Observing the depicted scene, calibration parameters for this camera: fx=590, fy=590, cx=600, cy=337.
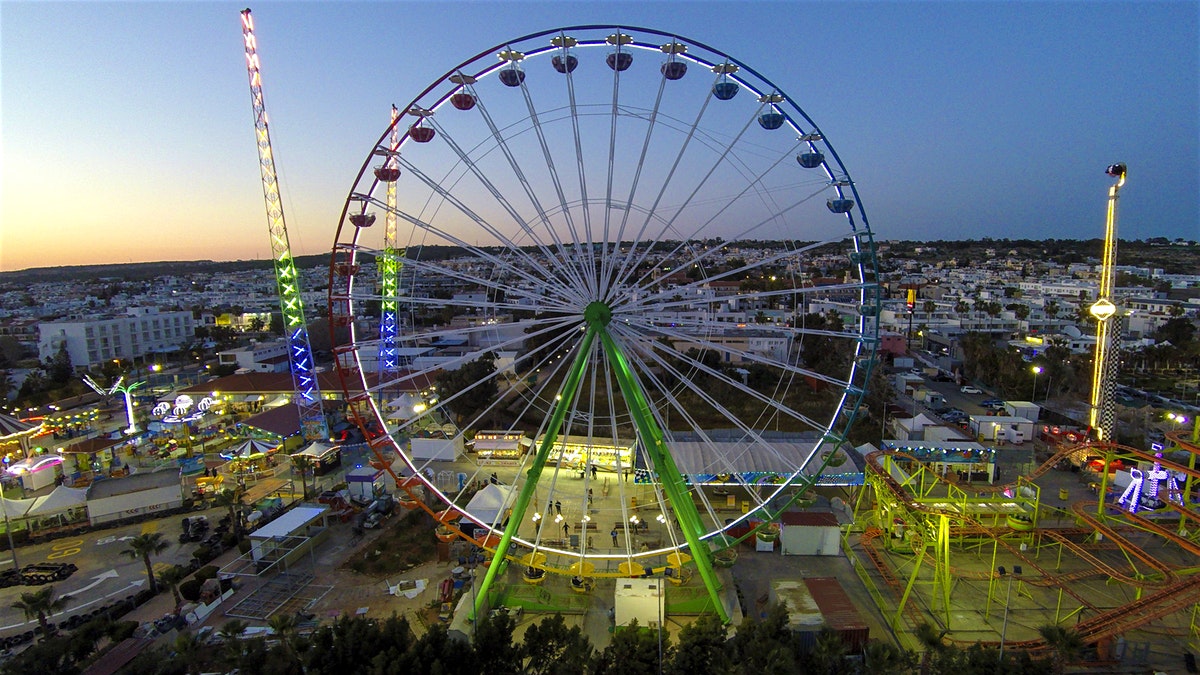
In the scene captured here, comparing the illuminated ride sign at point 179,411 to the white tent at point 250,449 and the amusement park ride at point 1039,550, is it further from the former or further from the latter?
the amusement park ride at point 1039,550

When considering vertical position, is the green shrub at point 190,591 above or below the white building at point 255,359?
below

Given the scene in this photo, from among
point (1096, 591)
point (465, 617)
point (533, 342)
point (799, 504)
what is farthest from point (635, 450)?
point (533, 342)

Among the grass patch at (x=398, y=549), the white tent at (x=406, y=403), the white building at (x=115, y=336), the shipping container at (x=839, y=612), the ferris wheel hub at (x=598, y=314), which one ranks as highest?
the ferris wheel hub at (x=598, y=314)

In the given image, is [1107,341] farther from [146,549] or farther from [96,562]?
[96,562]

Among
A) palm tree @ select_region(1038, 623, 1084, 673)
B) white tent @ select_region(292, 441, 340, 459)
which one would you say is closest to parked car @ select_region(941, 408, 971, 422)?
palm tree @ select_region(1038, 623, 1084, 673)

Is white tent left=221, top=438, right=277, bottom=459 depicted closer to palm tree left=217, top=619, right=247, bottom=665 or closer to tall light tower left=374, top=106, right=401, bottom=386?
tall light tower left=374, top=106, right=401, bottom=386

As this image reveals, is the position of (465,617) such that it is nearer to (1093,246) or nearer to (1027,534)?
(1027,534)

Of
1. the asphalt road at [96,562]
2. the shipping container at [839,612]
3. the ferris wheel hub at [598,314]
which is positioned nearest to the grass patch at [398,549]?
the asphalt road at [96,562]
